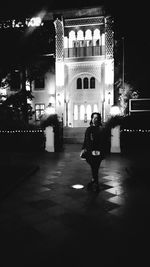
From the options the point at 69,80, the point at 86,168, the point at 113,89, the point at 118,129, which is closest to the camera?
the point at 86,168

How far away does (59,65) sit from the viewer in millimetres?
24281

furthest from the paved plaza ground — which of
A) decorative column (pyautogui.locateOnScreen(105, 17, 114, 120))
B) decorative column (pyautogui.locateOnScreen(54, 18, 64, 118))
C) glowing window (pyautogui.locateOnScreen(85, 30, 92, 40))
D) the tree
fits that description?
glowing window (pyautogui.locateOnScreen(85, 30, 92, 40))

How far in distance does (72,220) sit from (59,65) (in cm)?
2087

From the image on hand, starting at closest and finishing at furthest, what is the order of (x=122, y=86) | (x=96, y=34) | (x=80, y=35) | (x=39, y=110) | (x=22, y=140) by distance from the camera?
(x=22, y=140) → (x=122, y=86) → (x=96, y=34) → (x=80, y=35) → (x=39, y=110)

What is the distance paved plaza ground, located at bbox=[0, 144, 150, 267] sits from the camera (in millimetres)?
3711

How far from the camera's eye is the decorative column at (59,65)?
24188 millimetres

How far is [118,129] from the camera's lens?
1467 cm

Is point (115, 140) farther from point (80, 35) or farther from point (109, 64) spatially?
point (80, 35)

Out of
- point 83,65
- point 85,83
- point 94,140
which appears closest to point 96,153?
point 94,140

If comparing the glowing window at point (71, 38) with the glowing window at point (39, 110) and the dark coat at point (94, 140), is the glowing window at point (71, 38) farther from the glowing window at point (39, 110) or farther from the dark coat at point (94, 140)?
the dark coat at point (94, 140)

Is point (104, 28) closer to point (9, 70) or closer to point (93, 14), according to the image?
point (93, 14)

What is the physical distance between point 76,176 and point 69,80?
684 inches

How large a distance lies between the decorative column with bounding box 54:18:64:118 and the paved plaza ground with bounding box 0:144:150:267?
1596cm

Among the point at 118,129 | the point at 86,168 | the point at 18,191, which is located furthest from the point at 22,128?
the point at 18,191
